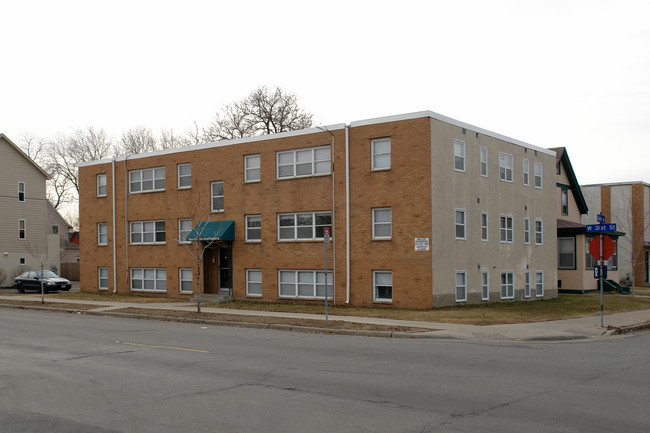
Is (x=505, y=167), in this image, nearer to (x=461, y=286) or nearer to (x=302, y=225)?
(x=461, y=286)

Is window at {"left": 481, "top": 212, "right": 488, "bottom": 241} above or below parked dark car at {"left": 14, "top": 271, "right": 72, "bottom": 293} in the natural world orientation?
above

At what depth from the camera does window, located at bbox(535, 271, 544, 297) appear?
33.4m

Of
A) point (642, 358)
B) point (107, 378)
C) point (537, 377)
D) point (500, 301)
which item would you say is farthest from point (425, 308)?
point (107, 378)

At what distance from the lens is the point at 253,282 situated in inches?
1212

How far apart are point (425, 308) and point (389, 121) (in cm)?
768

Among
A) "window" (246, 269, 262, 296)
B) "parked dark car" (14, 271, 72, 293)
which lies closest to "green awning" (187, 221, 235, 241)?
"window" (246, 269, 262, 296)

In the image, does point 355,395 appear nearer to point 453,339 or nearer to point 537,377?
point 537,377

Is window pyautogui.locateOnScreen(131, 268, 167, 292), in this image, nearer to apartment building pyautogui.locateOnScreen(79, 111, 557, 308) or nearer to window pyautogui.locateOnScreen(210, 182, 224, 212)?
apartment building pyautogui.locateOnScreen(79, 111, 557, 308)

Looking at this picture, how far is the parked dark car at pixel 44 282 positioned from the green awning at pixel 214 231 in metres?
13.7

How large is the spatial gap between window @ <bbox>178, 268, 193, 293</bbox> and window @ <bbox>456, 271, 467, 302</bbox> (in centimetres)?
1398

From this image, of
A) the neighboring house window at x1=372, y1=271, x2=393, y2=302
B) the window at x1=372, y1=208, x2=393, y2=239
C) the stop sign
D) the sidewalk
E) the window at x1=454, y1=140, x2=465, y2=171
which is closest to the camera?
the sidewalk

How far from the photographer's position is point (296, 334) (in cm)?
1856

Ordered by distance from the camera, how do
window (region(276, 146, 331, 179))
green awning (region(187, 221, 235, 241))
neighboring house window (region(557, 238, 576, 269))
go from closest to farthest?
1. window (region(276, 146, 331, 179))
2. green awning (region(187, 221, 235, 241))
3. neighboring house window (region(557, 238, 576, 269))

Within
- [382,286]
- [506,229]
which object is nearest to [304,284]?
[382,286]
